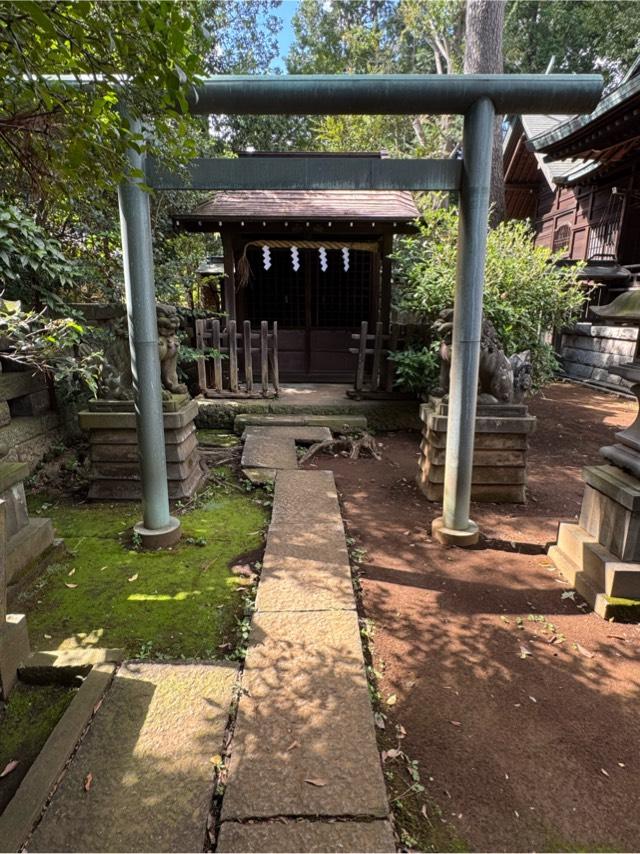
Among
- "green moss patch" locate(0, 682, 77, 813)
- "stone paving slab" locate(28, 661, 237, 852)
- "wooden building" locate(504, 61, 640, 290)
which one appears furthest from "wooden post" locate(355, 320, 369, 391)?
"green moss patch" locate(0, 682, 77, 813)

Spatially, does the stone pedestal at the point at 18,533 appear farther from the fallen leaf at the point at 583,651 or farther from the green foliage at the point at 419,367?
the green foliage at the point at 419,367

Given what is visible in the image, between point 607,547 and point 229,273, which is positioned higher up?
point 229,273

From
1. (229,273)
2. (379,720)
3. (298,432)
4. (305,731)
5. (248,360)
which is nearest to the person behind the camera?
(305,731)

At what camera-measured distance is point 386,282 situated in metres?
9.20

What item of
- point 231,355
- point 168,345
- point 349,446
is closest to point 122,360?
point 168,345

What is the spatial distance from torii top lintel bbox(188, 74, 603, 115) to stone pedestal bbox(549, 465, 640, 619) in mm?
2459

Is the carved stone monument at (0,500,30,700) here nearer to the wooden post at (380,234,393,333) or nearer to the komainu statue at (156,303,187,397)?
the komainu statue at (156,303,187,397)

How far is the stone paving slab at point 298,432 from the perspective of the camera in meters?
6.59

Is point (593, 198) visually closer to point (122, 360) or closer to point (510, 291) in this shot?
point (510, 291)

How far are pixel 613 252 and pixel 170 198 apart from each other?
11.7m

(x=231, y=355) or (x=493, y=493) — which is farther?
(x=231, y=355)

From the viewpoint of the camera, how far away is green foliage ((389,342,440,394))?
6895 mm

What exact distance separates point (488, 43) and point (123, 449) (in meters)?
11.9

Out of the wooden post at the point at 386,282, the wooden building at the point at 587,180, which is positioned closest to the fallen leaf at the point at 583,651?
the wooden building at the point at 587,180
